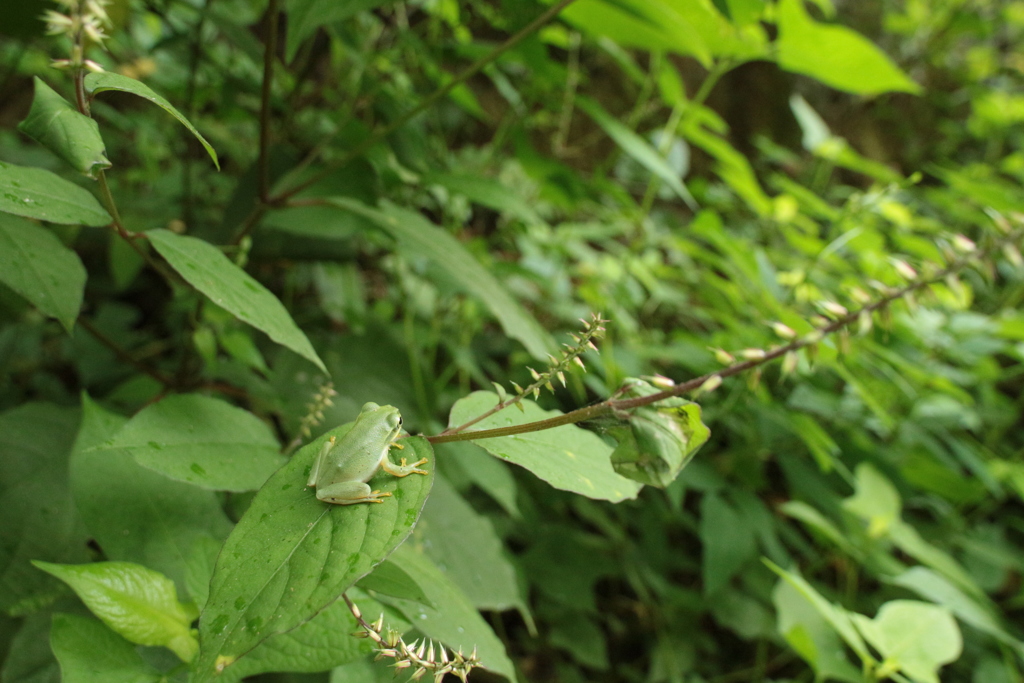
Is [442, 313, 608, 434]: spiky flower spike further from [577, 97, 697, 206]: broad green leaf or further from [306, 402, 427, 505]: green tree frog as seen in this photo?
[577, 97, 697, 206]: broad green leaf

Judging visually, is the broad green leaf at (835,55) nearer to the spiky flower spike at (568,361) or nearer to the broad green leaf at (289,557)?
the spiky flower spike at (568,361)

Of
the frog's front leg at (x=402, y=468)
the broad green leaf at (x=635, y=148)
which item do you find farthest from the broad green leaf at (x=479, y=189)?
the frog's front leg at (x=402, y=468)

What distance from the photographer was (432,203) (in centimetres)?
198

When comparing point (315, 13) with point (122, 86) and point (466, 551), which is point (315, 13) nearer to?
point (122, 86)

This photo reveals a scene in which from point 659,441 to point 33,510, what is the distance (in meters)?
0.93

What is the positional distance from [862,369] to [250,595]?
1904 mm

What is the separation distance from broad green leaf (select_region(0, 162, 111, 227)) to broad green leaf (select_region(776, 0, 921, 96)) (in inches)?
60.7

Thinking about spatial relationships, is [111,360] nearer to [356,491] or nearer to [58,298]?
[58,298]

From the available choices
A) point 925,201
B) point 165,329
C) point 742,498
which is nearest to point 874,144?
point 925,201

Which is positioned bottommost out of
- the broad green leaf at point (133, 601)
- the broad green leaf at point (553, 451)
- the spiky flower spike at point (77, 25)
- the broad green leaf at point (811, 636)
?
the broad green leaf at point (811, 636)

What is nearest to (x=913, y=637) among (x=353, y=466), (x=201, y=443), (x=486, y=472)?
(x=486, y=472)

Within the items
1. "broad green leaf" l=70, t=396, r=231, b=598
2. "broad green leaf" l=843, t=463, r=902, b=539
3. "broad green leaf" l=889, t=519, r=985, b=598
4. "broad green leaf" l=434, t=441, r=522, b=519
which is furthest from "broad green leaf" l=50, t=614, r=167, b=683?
"broad green leaf" l=889, t=519, r=985, b=598

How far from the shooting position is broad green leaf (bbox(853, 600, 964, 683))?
46.5 inches

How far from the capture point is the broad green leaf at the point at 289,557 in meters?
0.50
